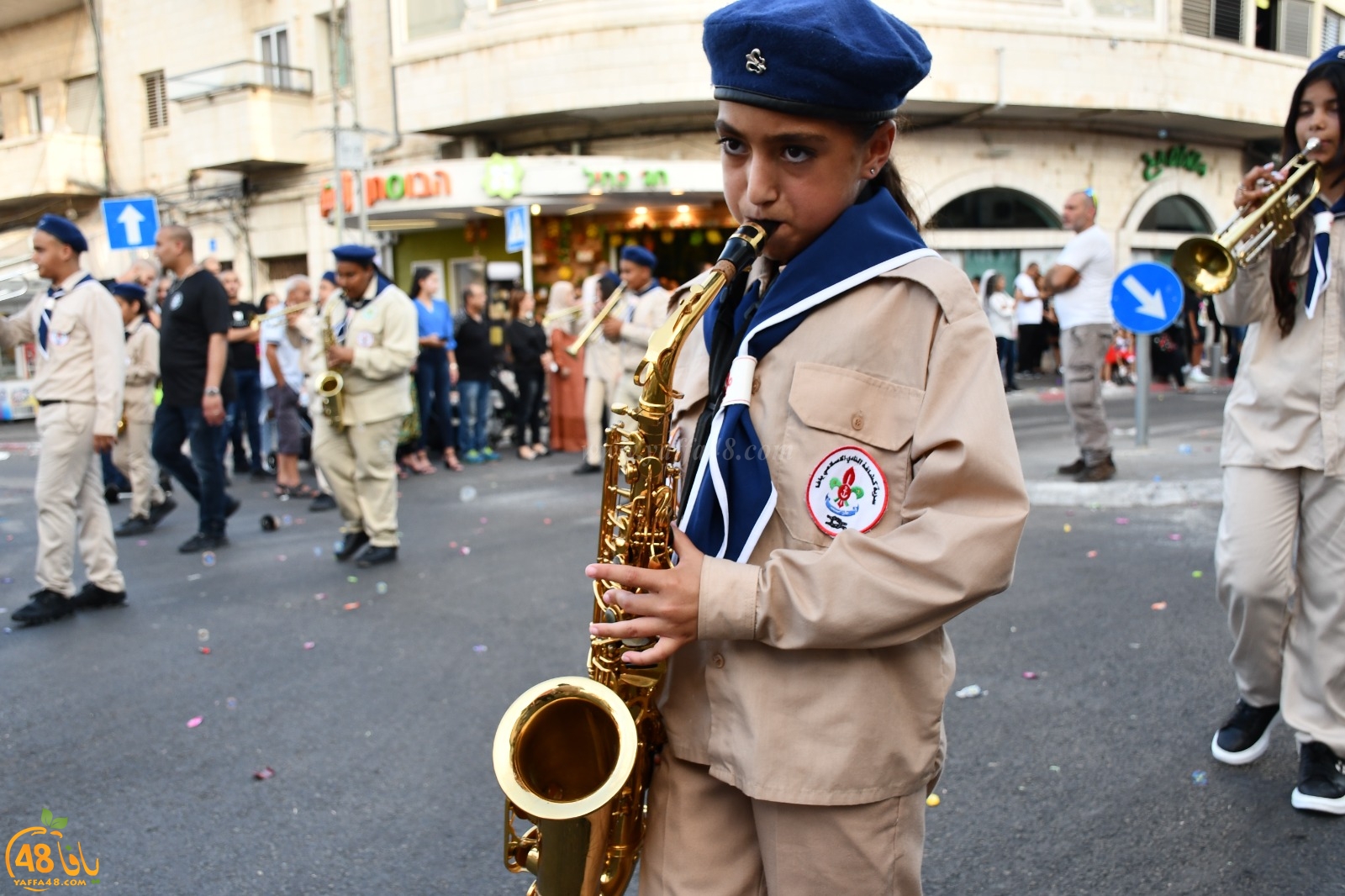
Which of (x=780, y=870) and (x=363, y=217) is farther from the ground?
(x=363, y=217)

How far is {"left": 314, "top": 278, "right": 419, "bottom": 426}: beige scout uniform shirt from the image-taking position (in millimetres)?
6574

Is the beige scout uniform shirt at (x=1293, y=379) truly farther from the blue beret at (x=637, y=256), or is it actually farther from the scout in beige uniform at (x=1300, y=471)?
the blue beret at (x=637, y=256)

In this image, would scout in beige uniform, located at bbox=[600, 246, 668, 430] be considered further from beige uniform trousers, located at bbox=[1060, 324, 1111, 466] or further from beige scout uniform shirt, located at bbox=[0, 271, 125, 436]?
beige scout uniform shirt, located at bbox=[0, 271, 125, 436]

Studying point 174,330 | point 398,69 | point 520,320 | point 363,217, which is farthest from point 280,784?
point 398,69

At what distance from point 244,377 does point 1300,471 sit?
9.82m

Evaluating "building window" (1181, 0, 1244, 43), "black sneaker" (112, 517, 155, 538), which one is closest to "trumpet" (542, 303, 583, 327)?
"black sneaker" (112, 517, 155, 538)

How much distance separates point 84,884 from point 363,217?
17.2 metres

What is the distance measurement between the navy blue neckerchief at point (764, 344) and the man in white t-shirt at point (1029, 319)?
1784 centimetres

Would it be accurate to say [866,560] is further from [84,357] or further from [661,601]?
[84,357]

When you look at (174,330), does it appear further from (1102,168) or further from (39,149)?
(39,149)

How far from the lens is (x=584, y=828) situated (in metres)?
1.59

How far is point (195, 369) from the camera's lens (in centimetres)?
751

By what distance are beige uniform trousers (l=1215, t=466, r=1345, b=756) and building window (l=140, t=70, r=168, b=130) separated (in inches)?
1024

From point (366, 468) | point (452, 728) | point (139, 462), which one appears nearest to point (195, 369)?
point (139, 462)
